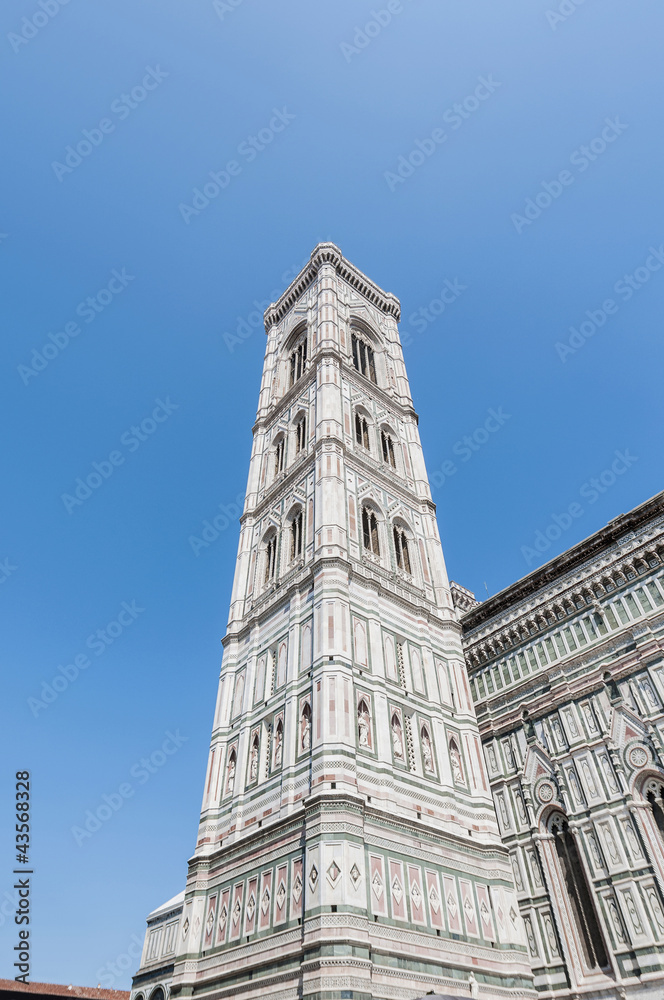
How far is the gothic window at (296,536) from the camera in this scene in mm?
21750

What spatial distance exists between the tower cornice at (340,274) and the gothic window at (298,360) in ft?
15.1

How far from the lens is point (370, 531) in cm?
2211

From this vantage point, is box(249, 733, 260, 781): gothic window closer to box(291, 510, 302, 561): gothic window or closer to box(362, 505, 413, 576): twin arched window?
box(291, 510, 302, 561): gothic window

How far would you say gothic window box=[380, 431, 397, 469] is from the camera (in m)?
26.1

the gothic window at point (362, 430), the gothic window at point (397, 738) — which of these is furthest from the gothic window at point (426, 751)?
the gothic window at point (362, 430)

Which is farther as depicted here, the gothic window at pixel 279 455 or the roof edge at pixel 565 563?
the gothic window at pixel 279 455

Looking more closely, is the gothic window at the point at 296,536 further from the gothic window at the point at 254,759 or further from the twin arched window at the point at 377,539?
the gothic window at the point at 254,759

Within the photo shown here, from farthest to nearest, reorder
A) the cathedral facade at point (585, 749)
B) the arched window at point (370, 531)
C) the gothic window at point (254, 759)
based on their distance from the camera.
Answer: the arched window at point (370, 531), the gothic window at point (254, 759), the cathedral facade at point (585, 749)

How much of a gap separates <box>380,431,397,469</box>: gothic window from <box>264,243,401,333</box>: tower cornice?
486 inches

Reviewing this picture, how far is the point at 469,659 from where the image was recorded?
2302cm

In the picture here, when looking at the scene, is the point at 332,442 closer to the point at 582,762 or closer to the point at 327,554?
the point at 327,554

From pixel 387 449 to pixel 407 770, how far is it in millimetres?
13916

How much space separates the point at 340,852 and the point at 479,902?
14.4ft

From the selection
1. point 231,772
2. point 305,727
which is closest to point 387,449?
point 305,727
